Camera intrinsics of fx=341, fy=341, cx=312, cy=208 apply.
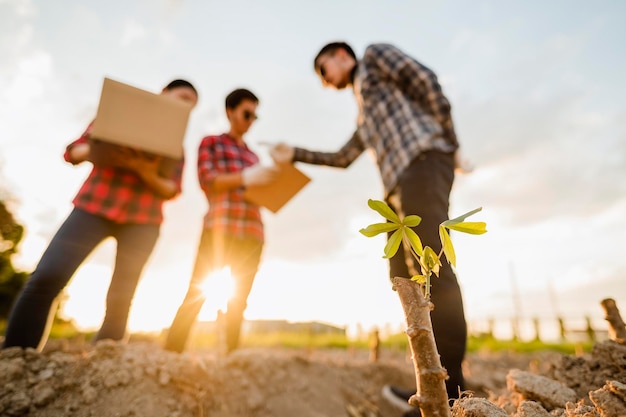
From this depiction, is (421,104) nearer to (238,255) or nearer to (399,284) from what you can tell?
Result: (399,284)

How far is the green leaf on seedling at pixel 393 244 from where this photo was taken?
780mm

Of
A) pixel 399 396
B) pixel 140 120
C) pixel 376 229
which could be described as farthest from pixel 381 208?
pixel 140 120

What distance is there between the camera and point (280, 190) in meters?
2.45

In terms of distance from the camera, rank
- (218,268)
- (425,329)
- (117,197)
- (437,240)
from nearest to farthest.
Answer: (425,329) < (437,240) < (117,197) < (218,268)

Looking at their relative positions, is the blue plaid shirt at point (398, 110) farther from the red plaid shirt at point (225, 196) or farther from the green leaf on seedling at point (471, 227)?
the red plaid shirt at point (225, 196)

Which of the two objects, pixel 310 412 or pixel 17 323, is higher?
pixel 17 323

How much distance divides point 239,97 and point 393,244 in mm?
2284

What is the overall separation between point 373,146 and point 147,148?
1.31 metres

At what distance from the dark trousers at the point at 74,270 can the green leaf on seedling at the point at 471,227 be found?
76.2 inches

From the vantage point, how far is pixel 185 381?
188 cm

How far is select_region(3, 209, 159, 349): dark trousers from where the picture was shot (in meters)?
1.71

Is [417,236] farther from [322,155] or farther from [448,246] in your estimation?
[322,155]

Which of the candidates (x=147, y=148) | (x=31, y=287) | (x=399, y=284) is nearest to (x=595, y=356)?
(x=399, y=284)

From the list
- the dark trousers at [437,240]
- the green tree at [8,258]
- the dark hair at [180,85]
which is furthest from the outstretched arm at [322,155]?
the green tree at [8,258]
